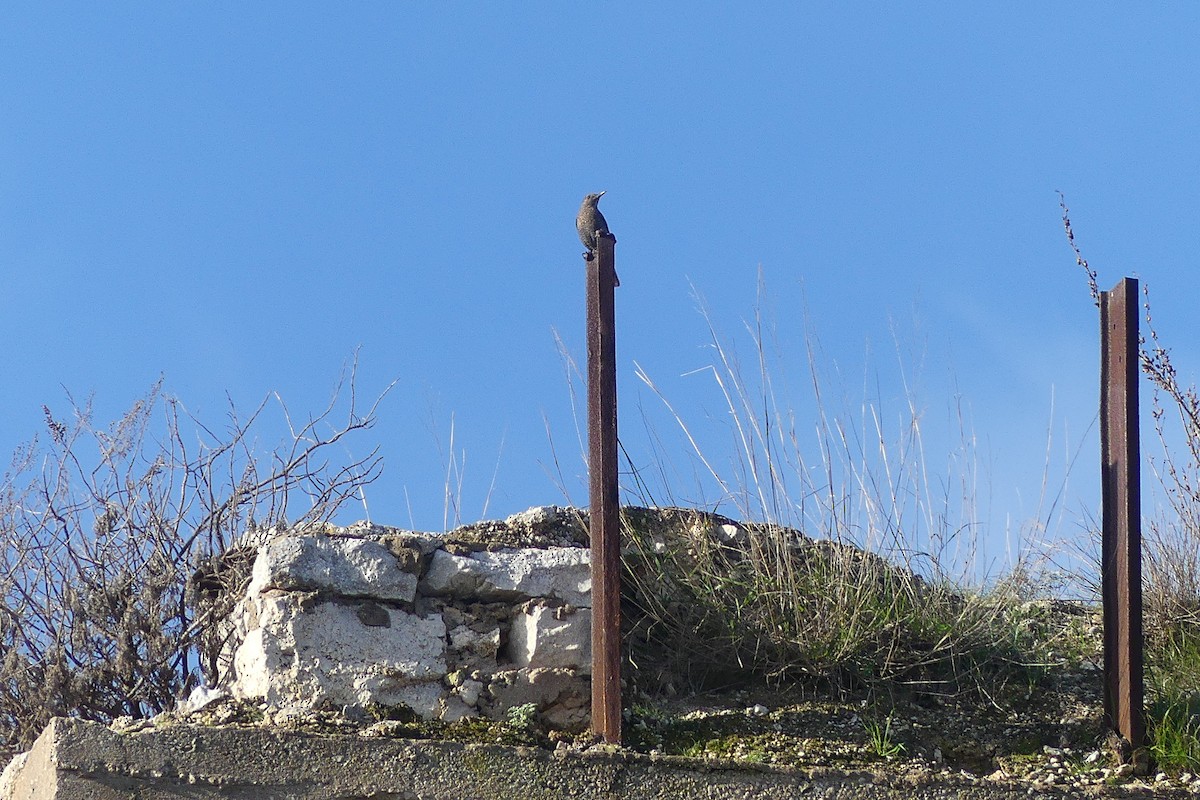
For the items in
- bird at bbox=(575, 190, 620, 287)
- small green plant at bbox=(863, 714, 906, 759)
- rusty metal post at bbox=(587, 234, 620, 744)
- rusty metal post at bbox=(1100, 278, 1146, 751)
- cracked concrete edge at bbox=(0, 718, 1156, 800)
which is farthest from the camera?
bird at bbox=(575, 190, 620, 287)

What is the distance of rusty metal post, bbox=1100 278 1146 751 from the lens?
446 centimetres

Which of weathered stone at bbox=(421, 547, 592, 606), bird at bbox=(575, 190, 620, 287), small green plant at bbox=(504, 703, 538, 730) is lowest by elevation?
small green plant at bbox=(504, 703, 538, 730)

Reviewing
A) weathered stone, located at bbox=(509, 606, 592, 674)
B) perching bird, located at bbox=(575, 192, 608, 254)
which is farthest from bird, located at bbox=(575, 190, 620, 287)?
weathered stone, located at bbox=(509, 606, 592, 674)

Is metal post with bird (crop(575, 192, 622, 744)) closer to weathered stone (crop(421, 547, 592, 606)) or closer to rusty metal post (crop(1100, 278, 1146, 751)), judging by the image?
weathered stone (crop(421, 547, 592, 606))

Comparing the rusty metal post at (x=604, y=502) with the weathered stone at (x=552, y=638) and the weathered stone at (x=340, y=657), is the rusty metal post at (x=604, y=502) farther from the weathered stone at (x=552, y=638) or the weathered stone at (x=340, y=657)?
the weathered stone at (x=340, y=657)

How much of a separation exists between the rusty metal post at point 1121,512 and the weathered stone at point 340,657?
91.7 inches

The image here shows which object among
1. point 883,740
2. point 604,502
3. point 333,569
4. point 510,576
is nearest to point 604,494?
point 604,502

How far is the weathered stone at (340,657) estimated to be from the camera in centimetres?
411

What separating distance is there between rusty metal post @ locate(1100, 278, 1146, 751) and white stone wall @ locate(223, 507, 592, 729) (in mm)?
1847

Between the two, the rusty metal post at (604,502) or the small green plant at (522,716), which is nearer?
the rusty metal post at (604,502)

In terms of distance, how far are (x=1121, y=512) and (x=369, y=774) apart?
2.70m

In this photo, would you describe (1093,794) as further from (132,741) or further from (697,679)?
(132,741)

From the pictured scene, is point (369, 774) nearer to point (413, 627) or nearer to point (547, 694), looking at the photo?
point (413, 627)

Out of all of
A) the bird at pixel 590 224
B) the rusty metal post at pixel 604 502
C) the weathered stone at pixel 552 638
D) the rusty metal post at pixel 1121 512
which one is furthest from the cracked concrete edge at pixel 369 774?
the bird at pixel 590 224
